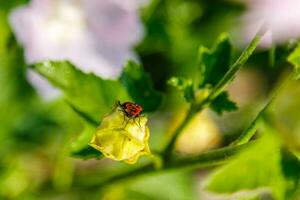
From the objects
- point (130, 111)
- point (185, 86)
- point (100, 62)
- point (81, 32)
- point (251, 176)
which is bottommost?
point (251, 176)

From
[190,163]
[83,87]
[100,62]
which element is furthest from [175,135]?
[100,62]

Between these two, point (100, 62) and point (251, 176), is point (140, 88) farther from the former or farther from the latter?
point (100, 62)

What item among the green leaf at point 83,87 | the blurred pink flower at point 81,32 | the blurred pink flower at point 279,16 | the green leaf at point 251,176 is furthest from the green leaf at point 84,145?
the blurred pink flower at point 279,16

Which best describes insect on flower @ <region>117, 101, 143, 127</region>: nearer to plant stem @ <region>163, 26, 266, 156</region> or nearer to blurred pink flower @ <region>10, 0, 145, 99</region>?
plant stem @ <region>163, 26, 266, 156</region>

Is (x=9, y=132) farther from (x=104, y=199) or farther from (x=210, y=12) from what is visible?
(x=210, y=12)

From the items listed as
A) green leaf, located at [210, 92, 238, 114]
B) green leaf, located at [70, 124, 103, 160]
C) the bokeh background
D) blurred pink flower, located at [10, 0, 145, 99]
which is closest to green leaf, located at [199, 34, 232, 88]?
green leaf, located at [210, 92, 238, 114]

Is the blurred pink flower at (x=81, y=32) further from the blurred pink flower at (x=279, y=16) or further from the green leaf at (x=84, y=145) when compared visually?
the green leaf at (x=84, y=145)
